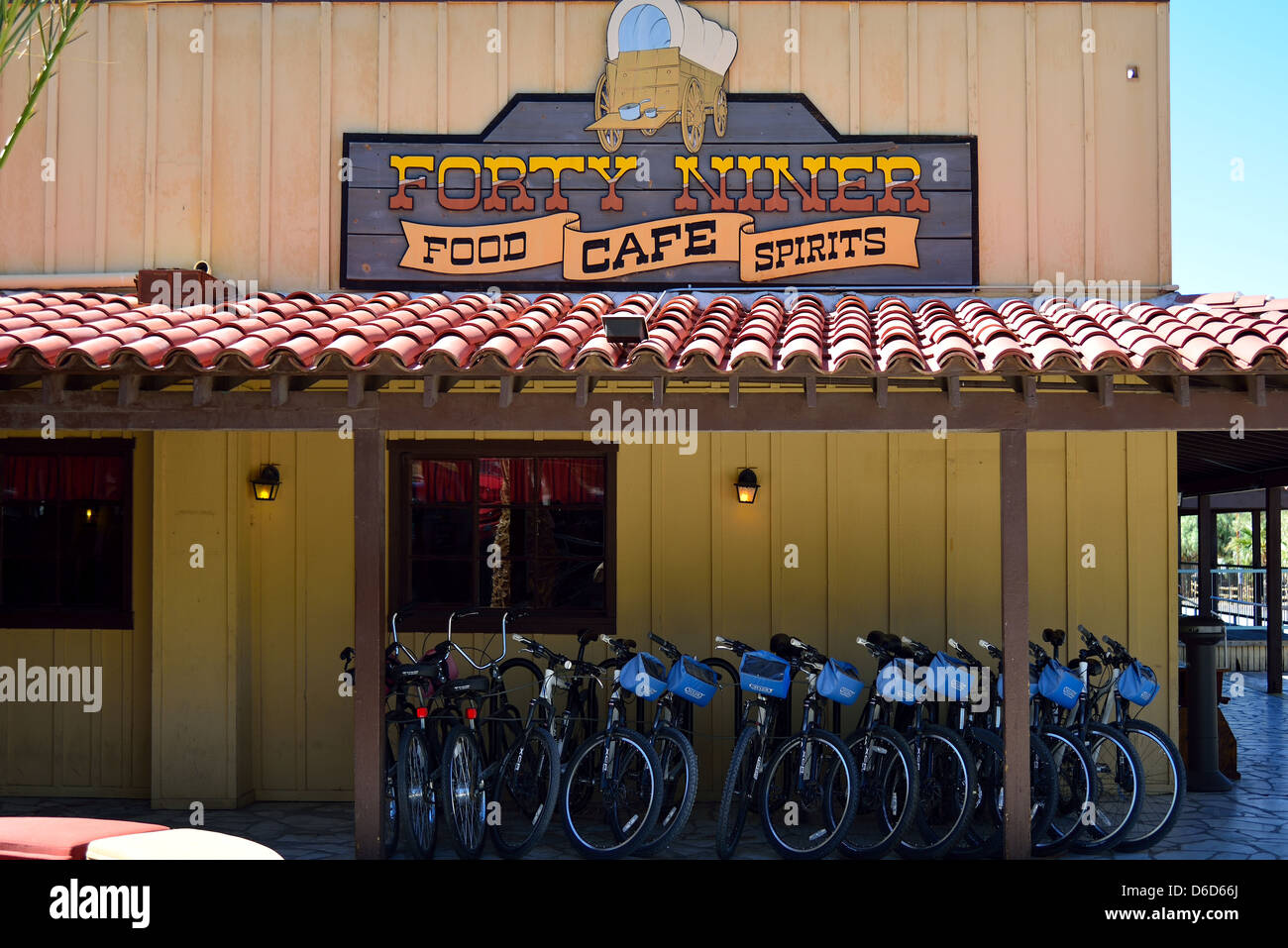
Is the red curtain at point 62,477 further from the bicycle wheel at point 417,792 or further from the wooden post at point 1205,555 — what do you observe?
the wooden post at point 1205,555

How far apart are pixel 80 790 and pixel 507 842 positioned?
349 cm

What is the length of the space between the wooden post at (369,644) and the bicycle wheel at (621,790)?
1195mm

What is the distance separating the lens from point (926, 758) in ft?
23.2

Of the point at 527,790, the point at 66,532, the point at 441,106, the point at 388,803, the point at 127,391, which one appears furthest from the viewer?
the point at 441,106

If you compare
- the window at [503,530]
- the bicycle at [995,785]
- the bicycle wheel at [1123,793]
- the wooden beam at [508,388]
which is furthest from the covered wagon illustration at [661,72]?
the bicycle wheel at [1123,793]

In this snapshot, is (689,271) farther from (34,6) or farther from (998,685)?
(34,6)

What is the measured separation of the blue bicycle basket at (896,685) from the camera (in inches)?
275

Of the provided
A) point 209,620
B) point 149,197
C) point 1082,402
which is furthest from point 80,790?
point 1082,402

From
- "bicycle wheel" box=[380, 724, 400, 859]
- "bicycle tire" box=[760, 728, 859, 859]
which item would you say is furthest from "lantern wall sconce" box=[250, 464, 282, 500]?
"bicycle tire" box=[760, 728, 859, 859]

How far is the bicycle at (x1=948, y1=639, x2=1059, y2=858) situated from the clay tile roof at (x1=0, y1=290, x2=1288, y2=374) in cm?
218

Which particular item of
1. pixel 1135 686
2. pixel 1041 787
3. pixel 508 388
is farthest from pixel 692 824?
pixel 508 388

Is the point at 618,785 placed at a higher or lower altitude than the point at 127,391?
lower

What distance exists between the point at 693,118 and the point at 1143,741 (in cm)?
547

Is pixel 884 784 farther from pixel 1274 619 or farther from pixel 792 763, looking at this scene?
pixel 1274 619
